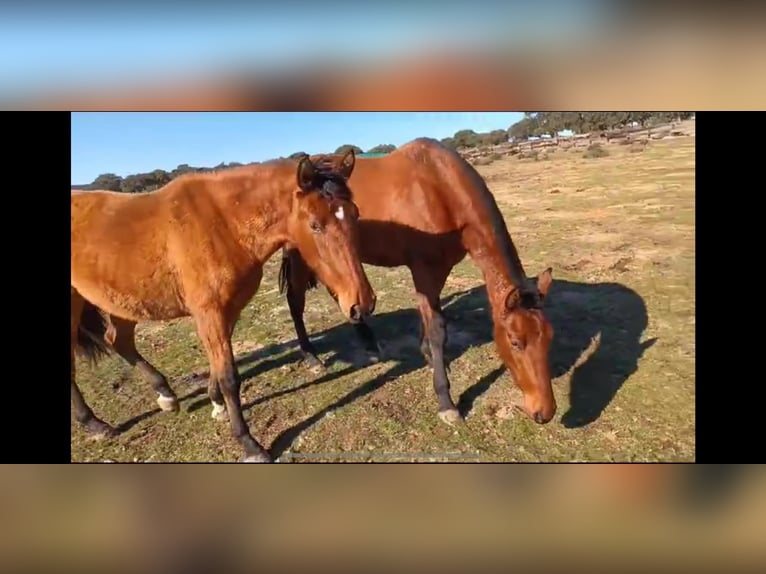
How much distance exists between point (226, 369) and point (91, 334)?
4.74 ft

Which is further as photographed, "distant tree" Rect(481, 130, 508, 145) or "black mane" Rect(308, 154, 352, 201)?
"distant tree" Rect(481, 130, 508, 145)

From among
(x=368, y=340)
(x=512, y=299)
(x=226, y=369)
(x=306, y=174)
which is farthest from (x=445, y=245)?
(x=226, y=369)

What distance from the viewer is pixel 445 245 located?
150 inches

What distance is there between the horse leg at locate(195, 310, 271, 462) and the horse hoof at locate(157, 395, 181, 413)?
2.40 feet

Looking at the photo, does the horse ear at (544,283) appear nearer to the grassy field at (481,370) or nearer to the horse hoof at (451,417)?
the grassy field at (481,370)

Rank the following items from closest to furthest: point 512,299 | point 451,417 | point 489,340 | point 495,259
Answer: point 512,299 → point 495,259 → point 451,417 → point 489,340

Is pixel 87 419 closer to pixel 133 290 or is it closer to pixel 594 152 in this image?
pixel 133 290

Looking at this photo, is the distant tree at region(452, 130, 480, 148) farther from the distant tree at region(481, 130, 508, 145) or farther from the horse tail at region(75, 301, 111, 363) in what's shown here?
the horse tail at region(75, 301, 111, 363)

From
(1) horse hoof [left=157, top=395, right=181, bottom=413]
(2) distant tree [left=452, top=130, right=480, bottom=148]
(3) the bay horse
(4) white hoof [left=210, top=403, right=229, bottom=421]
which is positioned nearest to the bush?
(2) distant tree [left=452, top=130, right=480, bottom=148]

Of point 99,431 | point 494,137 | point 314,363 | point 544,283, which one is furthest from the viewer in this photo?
point 314,363

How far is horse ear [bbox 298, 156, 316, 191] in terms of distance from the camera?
277 cm

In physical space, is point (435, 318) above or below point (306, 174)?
below

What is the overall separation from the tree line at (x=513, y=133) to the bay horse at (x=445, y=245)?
300mm
